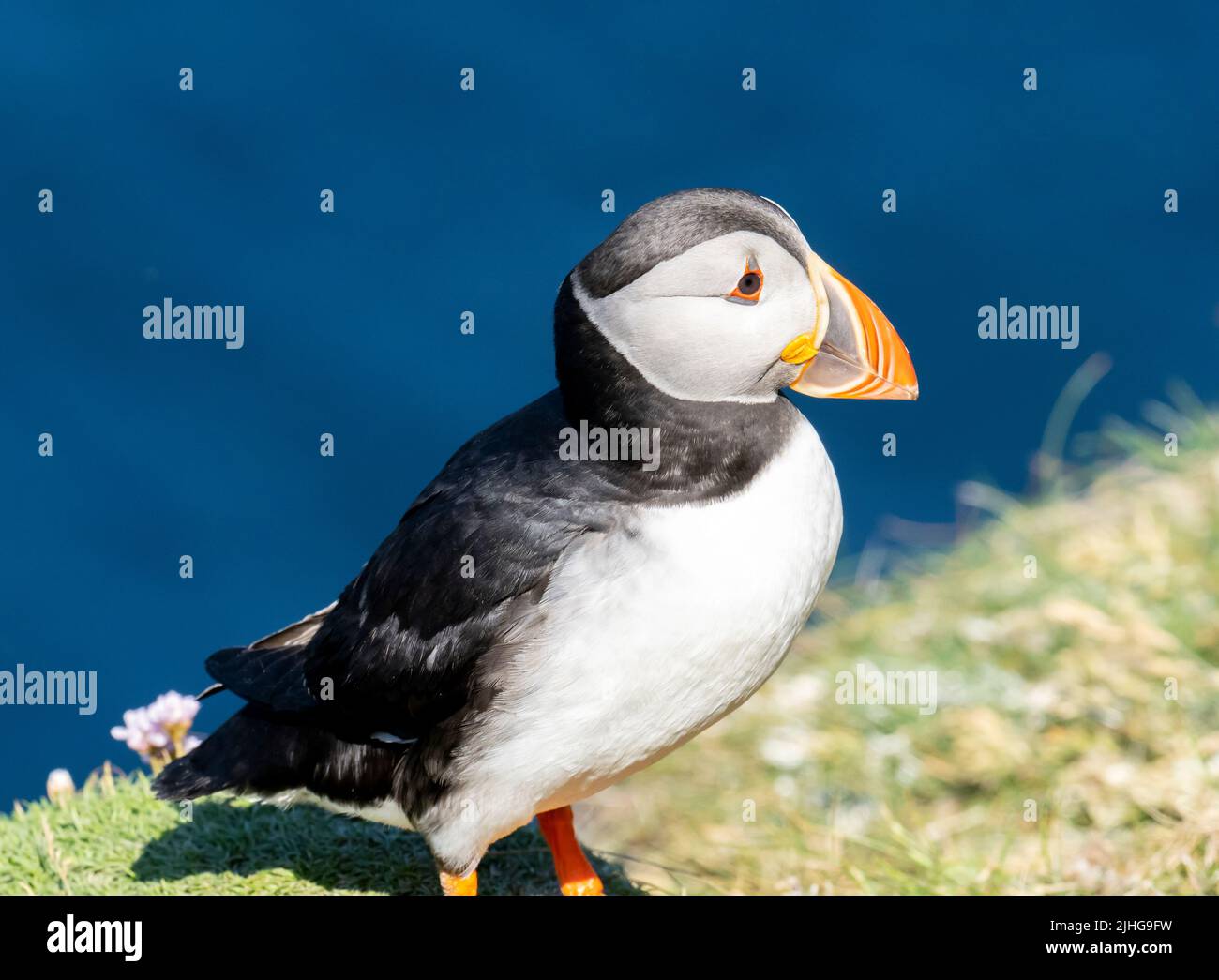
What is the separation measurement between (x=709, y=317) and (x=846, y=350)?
1.12 ft

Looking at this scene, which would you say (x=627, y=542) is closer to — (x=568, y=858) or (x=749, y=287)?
(x=749, y=287)

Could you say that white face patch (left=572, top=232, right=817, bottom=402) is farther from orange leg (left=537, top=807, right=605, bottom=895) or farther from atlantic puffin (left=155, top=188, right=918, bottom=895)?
orange leg (left=537, top=807, right=605, bottom=895)

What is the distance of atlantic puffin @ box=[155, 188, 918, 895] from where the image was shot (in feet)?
11.4

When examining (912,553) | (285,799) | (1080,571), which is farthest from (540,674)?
(912,553)

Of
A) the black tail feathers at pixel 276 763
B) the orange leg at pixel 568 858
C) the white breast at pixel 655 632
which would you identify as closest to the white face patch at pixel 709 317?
the white breast at pixel 655 632

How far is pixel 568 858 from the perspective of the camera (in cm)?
424

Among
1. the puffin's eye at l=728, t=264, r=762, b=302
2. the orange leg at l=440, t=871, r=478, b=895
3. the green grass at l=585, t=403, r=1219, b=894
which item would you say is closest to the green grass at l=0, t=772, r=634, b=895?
the orange leg at l=440, t=871, r=478, b=895

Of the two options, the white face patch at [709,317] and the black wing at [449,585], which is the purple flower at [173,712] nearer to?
the black wing at [449,585]

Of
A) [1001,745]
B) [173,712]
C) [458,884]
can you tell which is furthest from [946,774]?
[173,712]

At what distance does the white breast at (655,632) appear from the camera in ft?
11.5

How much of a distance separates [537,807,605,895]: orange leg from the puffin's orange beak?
1345mm

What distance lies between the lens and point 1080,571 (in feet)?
19.8

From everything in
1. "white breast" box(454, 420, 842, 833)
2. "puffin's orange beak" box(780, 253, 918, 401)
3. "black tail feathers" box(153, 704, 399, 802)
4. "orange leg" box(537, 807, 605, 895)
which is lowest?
"orange leg" box(537, 807, 605, 895)
